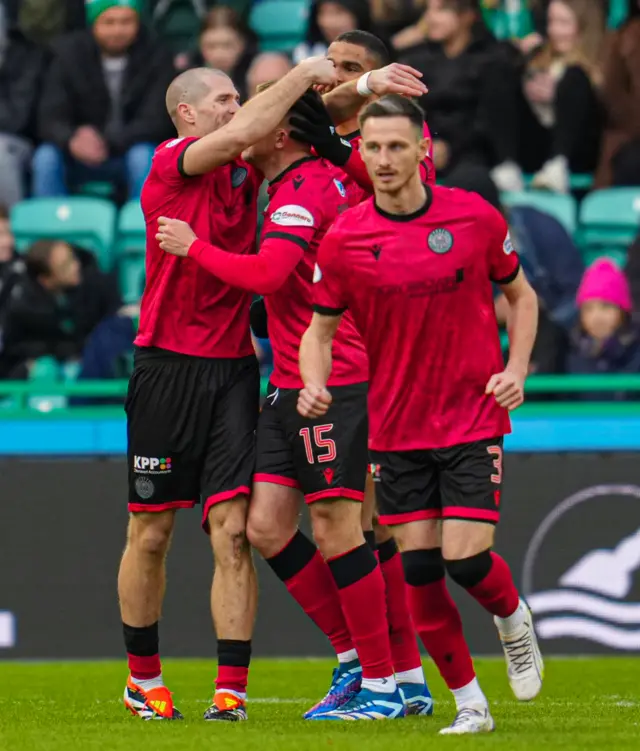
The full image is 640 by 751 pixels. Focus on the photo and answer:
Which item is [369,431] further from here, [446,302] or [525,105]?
[525,105]

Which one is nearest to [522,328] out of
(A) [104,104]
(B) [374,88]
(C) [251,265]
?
(C) [251,265]

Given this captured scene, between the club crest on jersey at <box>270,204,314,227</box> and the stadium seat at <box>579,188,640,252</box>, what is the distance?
7.06 m

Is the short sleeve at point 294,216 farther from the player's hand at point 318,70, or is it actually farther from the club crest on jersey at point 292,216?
the player's hand at point 318,70

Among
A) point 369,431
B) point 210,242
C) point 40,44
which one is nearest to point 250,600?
point 369,431

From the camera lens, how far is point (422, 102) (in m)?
12.9

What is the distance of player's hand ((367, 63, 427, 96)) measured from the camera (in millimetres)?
6641

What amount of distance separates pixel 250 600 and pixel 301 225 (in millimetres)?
1464

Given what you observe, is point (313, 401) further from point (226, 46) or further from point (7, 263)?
point (226, 46)

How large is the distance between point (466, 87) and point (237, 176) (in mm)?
6512

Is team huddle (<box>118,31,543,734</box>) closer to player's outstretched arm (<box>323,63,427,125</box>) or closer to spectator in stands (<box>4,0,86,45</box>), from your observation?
player's outstretched arm (<box>323,63,427,125</box>)

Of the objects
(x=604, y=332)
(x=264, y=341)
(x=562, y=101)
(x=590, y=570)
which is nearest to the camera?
(x=590, y=570)

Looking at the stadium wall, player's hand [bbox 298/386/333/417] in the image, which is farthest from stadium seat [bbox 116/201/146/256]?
player's hand [bbox 298/386/333/417]

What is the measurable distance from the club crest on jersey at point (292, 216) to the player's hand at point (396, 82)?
582mm

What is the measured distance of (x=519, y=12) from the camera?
15.1 metres
